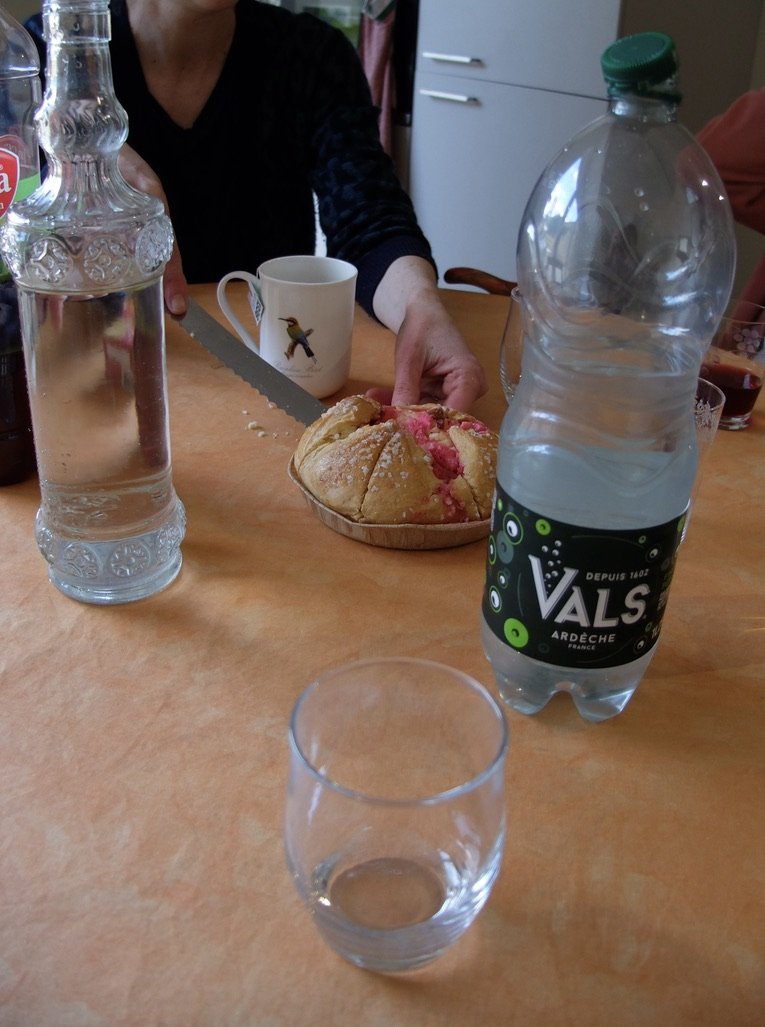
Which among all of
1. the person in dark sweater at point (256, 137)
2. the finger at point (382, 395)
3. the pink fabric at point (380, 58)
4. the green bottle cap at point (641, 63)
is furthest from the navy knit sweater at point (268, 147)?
the pink fabric at point (380, 58)

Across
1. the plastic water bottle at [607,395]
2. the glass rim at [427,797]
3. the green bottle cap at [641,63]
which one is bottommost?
the glass rim at [427,797]

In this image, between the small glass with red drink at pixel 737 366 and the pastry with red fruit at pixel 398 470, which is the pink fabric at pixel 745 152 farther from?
the pastry with red fruit at pixel 398 470

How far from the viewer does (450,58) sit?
3070 millimetres

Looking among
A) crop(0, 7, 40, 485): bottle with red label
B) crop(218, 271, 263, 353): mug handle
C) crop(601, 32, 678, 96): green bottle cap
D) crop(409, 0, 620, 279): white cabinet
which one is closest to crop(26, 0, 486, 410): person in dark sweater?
crop(218, 271, 263, 353): mug handle

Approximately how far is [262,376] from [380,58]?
2596mm

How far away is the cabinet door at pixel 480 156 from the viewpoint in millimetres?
2885

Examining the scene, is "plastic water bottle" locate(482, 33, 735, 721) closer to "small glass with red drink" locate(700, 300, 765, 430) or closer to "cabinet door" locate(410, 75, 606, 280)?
"small glass with red drink" locate(700, 300, 765, 430)

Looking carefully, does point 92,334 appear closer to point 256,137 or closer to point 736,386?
point 736,386

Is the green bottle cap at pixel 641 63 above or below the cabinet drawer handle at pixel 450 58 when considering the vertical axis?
above

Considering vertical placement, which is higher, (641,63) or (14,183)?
(641,63)

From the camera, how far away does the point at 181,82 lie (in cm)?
162

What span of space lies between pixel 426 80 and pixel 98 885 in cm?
317

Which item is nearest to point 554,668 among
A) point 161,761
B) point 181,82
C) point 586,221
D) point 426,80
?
point 161,761

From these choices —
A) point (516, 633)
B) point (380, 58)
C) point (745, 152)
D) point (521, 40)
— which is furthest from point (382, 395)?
point (380, 58)
